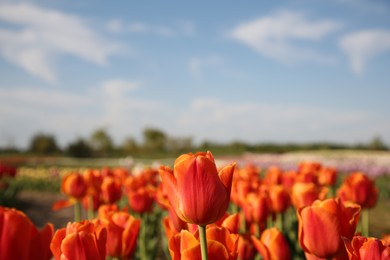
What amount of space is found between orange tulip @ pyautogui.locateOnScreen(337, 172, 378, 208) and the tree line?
3224 centimetres

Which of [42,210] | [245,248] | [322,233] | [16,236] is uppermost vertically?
[16,236]

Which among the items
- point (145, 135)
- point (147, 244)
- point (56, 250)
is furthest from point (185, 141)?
point (56, 250)

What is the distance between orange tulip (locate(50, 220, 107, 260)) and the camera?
108 cm

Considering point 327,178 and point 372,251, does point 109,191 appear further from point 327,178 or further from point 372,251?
point 372,251

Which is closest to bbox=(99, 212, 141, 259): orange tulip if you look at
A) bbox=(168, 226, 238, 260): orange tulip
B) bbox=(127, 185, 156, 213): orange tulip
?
bbox=(168, 226, 238, 260): orange tulip

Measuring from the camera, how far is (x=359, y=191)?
2643 millimetres

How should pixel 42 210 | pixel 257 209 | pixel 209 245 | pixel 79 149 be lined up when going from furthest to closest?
pixel 79 149
pixel 42 210
pixel 257 209
pixel 209 245

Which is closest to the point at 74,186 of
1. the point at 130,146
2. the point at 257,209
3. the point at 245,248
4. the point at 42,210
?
the point at 257,209

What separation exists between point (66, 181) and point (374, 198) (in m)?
2.20

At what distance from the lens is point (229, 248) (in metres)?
1.15

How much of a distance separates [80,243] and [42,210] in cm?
994

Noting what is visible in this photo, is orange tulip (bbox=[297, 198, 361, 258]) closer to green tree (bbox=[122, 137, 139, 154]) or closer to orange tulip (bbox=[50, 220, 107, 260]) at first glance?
orange tulip (bbox=[50, 220, 107, 260])

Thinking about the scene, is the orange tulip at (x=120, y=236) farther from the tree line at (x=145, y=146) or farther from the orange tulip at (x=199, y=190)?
the tree line at (x=145, y=146)

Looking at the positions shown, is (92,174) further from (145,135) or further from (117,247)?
(145,135)
